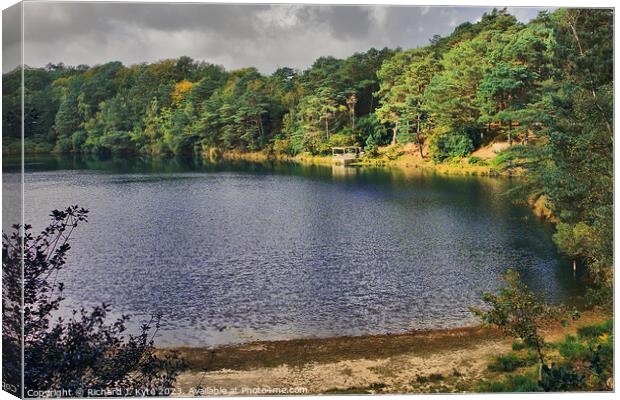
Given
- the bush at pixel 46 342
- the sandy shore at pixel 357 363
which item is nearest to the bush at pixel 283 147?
the sandy shore at pixel 357 363

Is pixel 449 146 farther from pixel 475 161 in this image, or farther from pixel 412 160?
pixel 412 160

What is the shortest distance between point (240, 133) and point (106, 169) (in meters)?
2.12

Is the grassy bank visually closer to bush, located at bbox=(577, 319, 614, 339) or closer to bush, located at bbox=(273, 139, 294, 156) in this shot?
bush, located at bbox=(273, 139, 294, 156)

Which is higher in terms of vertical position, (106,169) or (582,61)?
(582,61)

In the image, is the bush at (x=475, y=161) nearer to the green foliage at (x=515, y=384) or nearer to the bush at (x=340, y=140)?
the bush at (x=340, y=140)

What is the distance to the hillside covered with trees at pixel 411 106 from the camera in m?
8.55

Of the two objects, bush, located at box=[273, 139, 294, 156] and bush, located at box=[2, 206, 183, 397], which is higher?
bush, located at box=[273, 139, 294, 156]

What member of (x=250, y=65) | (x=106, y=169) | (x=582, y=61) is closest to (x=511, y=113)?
(x=582, y=61)

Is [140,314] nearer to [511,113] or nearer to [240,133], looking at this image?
[240,133]

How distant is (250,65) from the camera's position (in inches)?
380

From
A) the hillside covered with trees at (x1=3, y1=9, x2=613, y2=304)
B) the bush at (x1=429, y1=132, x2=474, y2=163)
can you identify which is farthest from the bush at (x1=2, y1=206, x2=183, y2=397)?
the bush at (x1=429, y1=132, x2=474, y2=163)

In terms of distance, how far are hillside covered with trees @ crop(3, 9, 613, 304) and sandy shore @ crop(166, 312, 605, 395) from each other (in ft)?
5.34

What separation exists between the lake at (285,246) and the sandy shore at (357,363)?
346 millimetres

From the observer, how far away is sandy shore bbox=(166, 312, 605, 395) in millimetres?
7922
